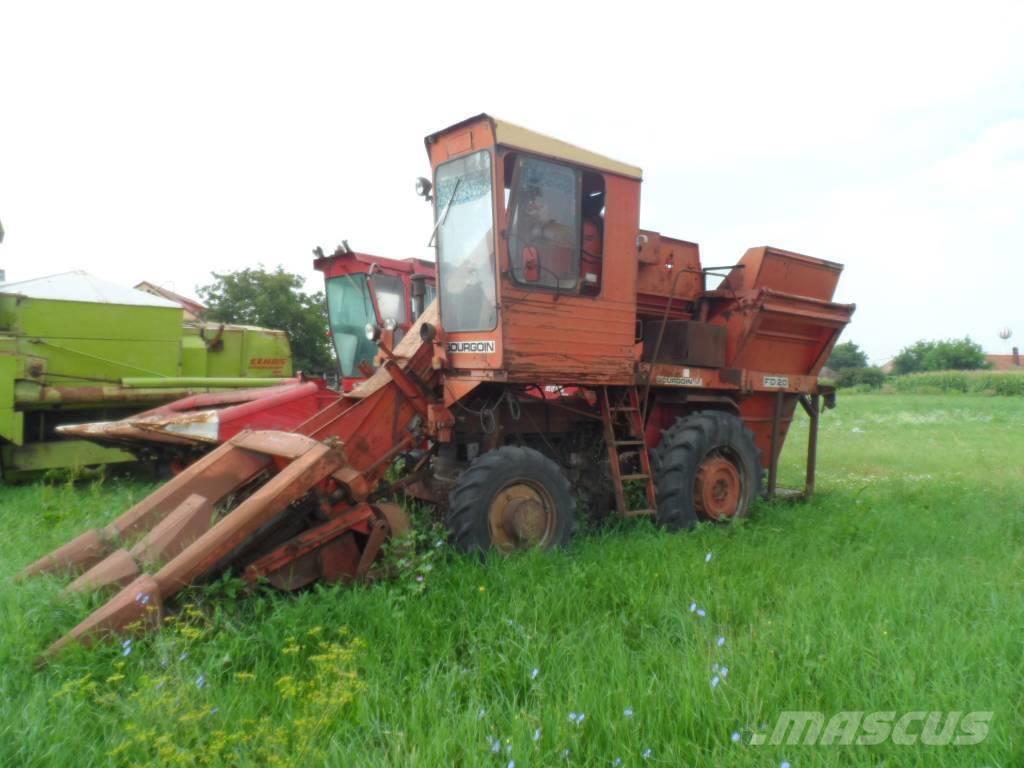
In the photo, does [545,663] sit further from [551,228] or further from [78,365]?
[78,365]

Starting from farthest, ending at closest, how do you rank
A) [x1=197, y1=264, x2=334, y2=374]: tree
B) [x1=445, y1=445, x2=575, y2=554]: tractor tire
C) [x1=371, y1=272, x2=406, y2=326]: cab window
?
[x1=197, y1=264, x2=334, y2=374]: tree → [x1=371, y1=272, x2=406, y2=326]: cab window → [x1=445, y1=445, x2=575, y2=554]: tractor tire

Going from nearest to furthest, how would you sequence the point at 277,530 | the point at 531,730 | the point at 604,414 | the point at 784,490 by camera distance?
the point at 531,730 < the point at 277,530 < the point at 604,414 < the point at 784,490

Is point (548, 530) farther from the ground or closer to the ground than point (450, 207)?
closer to the ground

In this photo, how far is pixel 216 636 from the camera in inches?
124

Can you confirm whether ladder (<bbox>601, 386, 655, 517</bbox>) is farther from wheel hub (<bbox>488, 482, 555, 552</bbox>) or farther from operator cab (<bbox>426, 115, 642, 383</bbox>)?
wheel hub (<bbox>488, 482, 555, 552</bbox>)

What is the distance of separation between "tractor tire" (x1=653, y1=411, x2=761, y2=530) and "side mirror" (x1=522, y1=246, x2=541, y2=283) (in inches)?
71.6

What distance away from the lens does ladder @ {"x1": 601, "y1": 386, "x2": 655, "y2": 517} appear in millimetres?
5176

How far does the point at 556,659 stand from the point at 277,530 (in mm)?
1715

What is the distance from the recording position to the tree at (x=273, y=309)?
2341cm

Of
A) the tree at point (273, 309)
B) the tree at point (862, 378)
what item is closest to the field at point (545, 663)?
the tree at point (273, 309)

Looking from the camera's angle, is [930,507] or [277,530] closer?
[277,530]

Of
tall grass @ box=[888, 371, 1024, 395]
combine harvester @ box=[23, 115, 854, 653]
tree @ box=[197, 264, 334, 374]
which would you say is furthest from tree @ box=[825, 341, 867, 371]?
combine harvester @ box=[23, 115, 854, 653]

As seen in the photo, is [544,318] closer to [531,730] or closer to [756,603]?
[756,603]

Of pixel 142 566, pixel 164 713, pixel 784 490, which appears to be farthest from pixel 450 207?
pixel 784 490
